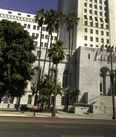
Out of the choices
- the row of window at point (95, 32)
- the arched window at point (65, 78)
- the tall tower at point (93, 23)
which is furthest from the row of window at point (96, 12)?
the arched window at point (65, 78)

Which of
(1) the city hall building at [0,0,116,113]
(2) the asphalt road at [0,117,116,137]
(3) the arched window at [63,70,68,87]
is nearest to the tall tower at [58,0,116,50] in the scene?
(1) the city hall building at [0,0,116,113]

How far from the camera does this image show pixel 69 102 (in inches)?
2147

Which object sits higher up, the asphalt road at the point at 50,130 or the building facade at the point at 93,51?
the building facade at the point at 93,51

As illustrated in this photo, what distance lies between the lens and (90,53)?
60875mm

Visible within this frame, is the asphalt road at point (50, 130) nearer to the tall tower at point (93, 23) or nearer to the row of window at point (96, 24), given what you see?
the tall tower at point (93, 23)

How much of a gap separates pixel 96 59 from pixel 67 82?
13083 mm

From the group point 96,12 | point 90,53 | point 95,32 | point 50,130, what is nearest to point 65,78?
point 90,53

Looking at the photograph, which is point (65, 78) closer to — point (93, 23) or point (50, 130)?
point (93, 23)

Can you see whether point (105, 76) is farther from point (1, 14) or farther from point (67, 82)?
point (1, 14)

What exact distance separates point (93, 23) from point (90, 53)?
27874 mm

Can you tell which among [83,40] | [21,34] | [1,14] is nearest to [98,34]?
[83,40]

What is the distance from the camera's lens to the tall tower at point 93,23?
3118 inches

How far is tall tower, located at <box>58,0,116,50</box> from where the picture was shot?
79.2 m

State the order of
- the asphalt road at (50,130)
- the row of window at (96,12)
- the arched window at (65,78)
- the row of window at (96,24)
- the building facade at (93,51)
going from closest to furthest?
the asphalt road at (50,130) → the building facade at (93,51) → the arched window at (65,78) → the row of window at (96,24) → the row of window at (96,12)
